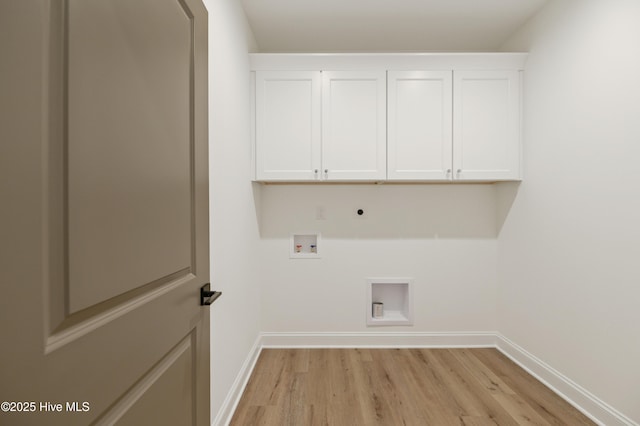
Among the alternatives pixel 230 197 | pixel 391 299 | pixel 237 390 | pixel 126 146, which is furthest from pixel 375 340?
pixel 126 146

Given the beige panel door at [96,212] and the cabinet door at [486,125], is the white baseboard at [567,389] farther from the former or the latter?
the beige panel door at [96,212]

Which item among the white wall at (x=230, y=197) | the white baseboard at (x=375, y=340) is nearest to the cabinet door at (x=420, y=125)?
the white wall at (x=230, y=197)

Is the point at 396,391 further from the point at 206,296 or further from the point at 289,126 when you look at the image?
the point at 289,126

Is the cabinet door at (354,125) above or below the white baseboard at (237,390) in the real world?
above

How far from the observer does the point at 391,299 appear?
3002 millimetres

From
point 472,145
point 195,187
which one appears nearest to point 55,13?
point 195,187

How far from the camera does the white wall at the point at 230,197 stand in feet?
5.43

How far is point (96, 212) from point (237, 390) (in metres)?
1.84

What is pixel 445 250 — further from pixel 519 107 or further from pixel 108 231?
pixel 108 231

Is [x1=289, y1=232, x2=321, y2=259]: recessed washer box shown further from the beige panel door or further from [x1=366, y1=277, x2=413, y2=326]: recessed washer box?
the beige panel door

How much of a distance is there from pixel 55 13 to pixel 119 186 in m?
0.31

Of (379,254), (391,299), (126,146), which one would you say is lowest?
(391,299)

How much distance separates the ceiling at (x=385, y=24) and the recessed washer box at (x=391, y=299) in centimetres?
216

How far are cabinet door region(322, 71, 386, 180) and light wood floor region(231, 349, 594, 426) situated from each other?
60.6 inches
